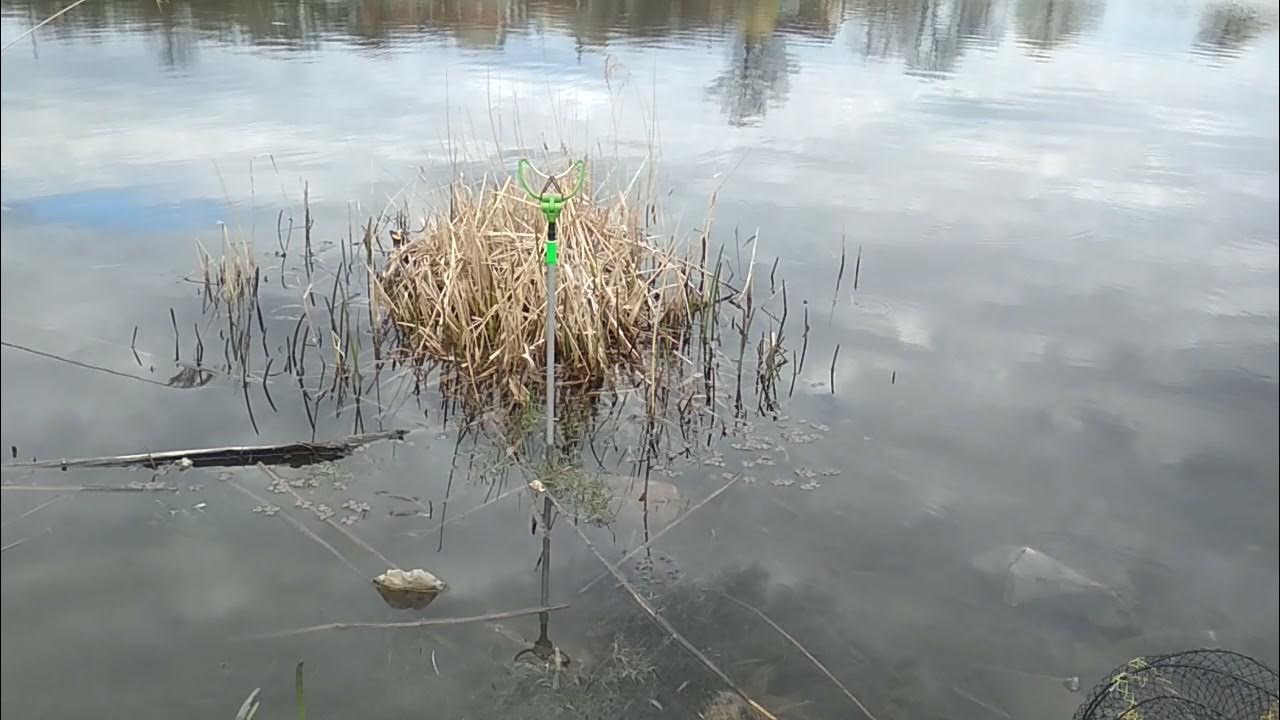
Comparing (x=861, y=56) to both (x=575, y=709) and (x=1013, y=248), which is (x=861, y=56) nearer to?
(x=1013, y=248)

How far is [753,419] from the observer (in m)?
4.78

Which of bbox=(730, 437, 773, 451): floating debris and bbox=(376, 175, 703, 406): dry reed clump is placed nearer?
bbox=(730, 437, 773, 451): floating debris

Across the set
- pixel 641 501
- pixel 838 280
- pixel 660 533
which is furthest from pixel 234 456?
pixel 838 280

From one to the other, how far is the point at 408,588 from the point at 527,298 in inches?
72.7

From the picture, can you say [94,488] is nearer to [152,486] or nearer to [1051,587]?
[152,486]

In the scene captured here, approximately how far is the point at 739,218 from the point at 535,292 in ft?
9.64

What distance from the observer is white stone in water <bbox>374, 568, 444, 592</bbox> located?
347 centimetres

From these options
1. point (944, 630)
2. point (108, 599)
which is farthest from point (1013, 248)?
point (108, 599)

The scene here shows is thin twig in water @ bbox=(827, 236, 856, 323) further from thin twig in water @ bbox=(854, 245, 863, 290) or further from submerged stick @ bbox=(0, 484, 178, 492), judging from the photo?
submerged stick @ bbox=(0, 484, 178, 492)

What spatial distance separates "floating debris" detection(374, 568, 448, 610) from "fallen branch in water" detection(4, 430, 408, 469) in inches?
36.5

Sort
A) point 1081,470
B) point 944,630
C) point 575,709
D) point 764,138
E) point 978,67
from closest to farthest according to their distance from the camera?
1. point 575,709
2. point 944,630
3. point 1081,470
4. point 764,138
5. point 978,67

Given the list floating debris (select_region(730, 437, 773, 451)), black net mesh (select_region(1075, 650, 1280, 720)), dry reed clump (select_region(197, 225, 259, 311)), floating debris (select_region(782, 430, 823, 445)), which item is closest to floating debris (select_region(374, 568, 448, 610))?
floating debris (select_region(730, 437, 773, 451))

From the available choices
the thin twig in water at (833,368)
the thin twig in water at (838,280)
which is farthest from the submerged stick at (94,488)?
the thin twig in water at (838,280)

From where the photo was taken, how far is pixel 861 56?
45.6 feet
